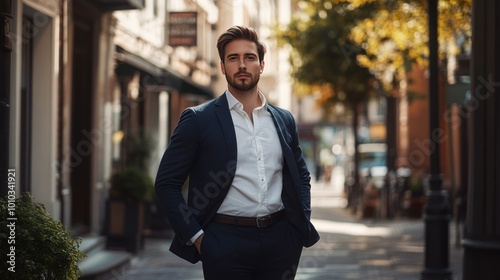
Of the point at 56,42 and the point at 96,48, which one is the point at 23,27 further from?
the point at 96,48

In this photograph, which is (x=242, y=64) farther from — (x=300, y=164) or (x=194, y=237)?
(x=194, y=237)

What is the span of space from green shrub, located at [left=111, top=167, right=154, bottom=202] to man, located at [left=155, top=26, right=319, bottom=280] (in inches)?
408

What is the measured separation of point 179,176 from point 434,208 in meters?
6.61

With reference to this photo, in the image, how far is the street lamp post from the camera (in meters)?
10.9

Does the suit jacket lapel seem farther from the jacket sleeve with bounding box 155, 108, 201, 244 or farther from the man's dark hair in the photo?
the man's dark hair

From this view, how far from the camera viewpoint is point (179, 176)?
4879mm

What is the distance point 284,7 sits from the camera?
6519 centimetres

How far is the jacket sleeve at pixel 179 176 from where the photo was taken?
4.78 metres

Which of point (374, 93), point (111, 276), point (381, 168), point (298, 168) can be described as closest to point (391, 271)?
point (111, 276)

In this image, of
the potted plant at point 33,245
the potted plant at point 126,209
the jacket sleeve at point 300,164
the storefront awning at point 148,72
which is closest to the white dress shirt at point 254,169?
the jacket sleeve at point 300,164

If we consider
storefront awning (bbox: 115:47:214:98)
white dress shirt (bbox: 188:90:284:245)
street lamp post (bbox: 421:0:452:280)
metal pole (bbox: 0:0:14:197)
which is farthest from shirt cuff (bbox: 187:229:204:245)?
storefront awning (bbox: 115:47:214:98)

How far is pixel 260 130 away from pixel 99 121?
10.8 m

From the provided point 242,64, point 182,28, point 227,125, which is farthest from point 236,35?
point 182,28

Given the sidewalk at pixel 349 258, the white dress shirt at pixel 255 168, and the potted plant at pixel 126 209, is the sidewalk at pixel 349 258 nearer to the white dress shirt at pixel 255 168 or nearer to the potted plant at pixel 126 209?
the potted plant at pixel 126 209
